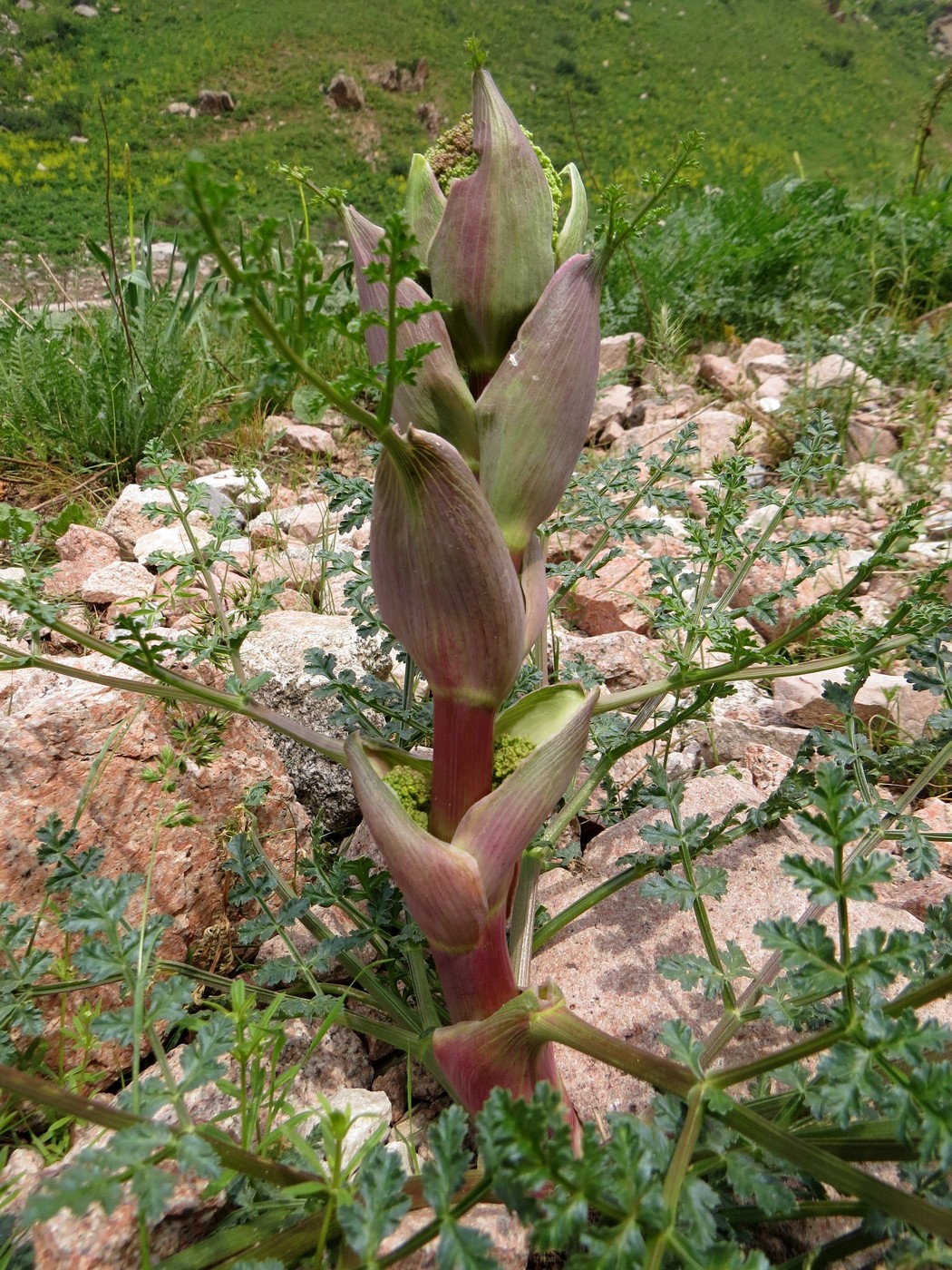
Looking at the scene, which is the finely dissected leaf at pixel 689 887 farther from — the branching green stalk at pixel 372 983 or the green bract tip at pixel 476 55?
the green bract tip at pixel 476 55

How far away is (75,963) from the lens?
2.64 feet

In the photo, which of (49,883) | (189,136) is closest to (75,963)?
(49,883)

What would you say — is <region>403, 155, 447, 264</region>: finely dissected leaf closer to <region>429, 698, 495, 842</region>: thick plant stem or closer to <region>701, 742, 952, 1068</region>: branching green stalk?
<region>429, 698, 495, 842</region>: thick plant stem

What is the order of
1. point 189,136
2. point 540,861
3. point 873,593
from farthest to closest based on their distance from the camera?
point 189,136
point 873,593
point 540,861

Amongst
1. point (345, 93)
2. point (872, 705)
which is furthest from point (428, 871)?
point (345, 93)

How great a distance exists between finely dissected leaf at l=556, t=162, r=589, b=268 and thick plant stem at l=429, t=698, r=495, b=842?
56 cm

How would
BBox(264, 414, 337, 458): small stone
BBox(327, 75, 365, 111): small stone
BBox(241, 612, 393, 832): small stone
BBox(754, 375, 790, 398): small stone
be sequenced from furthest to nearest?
1. BBox(327, 75, 365, 111): small stone
2. BBox(754, 375, 790, 398): small stone
3. BBox(264, 414, 337, 458): small stone
4. BBox(241, 612, 393, 832): small stone

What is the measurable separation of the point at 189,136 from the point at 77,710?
38.8m

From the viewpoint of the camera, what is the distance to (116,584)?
215 centimetres

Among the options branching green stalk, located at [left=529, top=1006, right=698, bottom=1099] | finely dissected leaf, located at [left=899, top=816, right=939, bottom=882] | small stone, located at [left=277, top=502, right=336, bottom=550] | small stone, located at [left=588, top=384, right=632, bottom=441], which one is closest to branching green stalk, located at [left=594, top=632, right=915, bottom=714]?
finely dissected leaf, located at [left=899, top=816, right=939, bottom=882]

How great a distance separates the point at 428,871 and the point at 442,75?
49.3 meters

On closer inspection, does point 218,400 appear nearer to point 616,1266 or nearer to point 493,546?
point 493,546

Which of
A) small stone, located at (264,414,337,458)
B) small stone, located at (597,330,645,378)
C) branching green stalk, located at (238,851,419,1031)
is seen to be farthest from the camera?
small stone, located at (597,330,645,378)

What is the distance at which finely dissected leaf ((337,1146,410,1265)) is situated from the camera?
0.62 m
